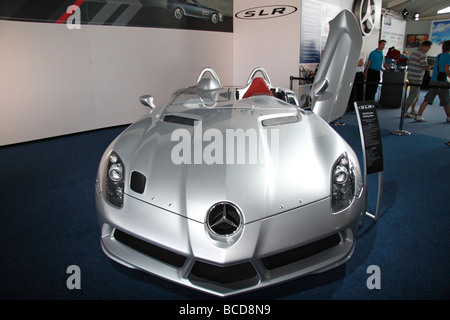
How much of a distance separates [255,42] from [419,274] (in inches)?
269

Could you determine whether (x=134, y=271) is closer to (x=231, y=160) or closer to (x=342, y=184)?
(x=231, y=160)

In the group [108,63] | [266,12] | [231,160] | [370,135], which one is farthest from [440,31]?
[231,160]

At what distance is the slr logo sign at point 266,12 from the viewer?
273 inches

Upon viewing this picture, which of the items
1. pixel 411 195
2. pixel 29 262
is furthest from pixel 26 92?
pixel 411 195

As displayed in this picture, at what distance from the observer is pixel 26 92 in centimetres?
487

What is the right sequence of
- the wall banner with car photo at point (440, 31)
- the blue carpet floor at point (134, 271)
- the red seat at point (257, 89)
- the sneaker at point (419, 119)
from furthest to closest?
the wall banner with car photo at point (440, 31)
the sneaker at point (419, 119)
the red seat at point (257, 89)
the blue carpet floor at point (134, 271)

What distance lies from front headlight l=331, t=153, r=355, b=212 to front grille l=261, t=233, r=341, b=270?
17cm

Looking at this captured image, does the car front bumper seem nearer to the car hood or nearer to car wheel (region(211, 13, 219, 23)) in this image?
the car hood

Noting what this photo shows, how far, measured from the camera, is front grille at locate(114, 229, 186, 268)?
1434 mm

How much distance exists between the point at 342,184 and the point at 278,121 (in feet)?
1.91

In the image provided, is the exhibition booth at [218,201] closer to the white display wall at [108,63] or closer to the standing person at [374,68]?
the white display wall at [108,63]

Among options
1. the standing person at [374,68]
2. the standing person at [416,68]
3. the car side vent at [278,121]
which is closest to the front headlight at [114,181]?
the car side vent at [278,121]

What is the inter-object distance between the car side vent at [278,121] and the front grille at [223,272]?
86 centimetres
